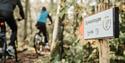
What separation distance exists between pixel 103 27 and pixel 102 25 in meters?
0.04

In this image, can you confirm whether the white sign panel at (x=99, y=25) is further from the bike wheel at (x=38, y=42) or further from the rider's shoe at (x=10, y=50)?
the bike wheel at (x=38, y=42)

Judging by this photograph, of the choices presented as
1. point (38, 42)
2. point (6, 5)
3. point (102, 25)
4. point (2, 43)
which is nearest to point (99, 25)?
point (102, 25)

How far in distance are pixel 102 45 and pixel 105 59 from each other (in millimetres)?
197

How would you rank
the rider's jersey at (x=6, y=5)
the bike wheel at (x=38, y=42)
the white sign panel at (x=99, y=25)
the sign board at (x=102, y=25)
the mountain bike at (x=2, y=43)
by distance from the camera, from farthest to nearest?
the bike wheel at (x=38, y=42) < the rider's jersey at (x=6, y=5) < the mountain bike at (x=2, y=43) < the white sign panel at (x=99, y=25) < the sign board at (x=102, y=25)

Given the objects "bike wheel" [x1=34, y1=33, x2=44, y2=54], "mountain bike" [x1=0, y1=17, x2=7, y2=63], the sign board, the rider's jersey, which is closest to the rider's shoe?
"mountain bike" [x1=0, y1=17, x2=7, y2=63]

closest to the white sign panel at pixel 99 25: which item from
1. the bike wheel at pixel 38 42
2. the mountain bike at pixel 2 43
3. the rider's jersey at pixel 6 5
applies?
the mountain bike at pixel 2 43

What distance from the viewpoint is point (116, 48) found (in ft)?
25.0

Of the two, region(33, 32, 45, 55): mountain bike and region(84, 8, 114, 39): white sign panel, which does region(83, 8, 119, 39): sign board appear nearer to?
region(84, 8, 114, 39): white sign panel

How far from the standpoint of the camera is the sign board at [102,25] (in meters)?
4.37

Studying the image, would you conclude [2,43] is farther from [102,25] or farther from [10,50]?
[102,25]

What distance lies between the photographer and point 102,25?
15.5 feet

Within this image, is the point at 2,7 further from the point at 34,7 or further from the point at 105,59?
the point at 34,7

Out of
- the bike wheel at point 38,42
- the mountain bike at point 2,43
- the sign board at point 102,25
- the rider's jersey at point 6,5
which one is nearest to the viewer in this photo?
the sign board at point 102,25

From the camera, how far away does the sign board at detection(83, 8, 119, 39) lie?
437 cm
